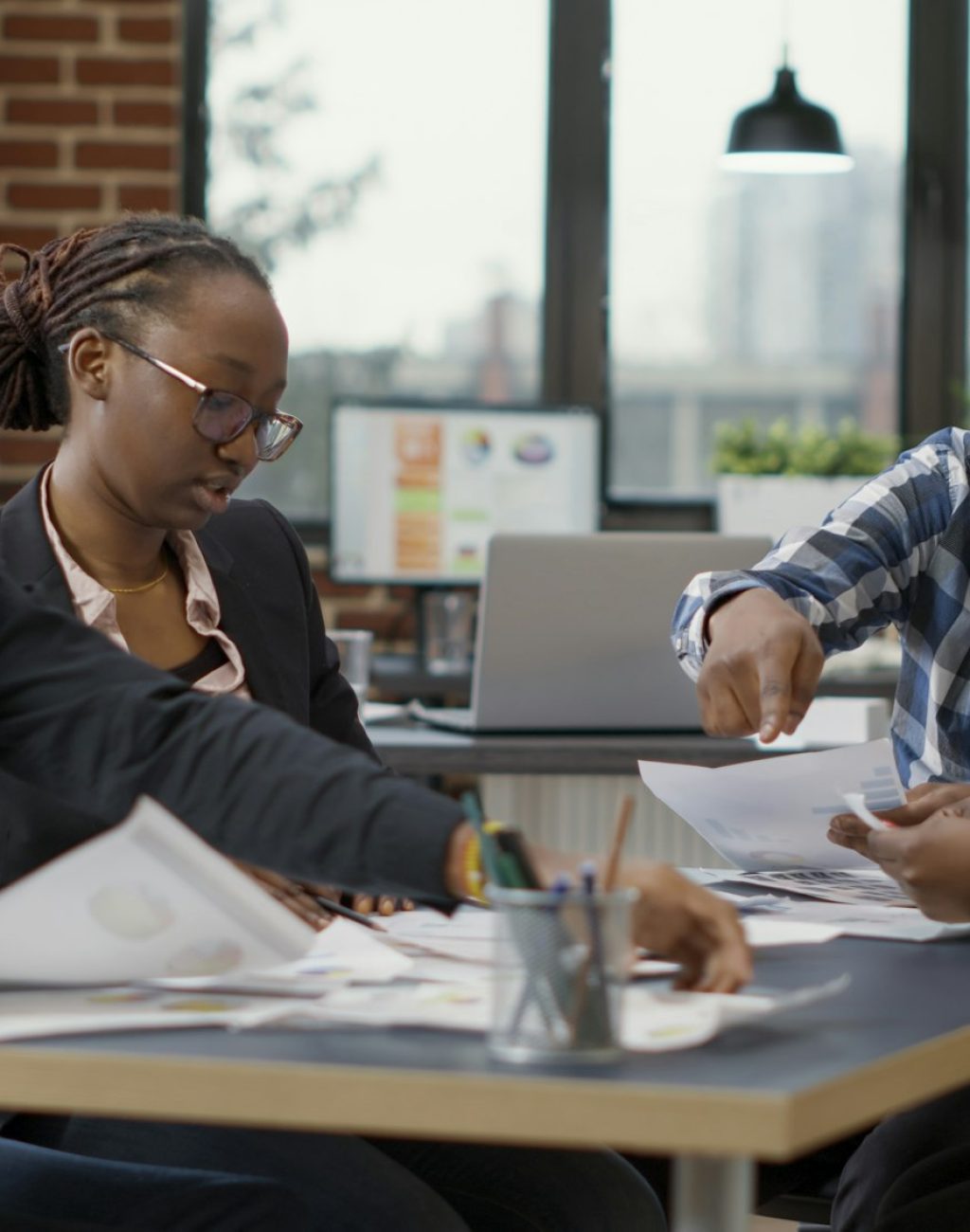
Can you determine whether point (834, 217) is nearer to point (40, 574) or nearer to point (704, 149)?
point (704, 149)

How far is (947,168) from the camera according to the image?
4543 mm

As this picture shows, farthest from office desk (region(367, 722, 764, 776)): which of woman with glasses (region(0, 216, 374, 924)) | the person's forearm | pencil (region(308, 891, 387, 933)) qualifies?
the person's forearm

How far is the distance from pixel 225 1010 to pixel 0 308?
85 cm

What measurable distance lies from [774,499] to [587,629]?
5.20 ft

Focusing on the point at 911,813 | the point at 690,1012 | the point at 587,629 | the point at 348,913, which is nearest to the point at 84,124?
the point at 587,629

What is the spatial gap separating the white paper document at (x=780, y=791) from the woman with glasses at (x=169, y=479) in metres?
0.27

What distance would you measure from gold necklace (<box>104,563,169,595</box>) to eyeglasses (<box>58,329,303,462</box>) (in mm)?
138

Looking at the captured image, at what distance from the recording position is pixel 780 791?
142 centimetres

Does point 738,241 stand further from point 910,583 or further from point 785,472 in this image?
point 910,583

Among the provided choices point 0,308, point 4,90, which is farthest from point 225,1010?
point 4,90

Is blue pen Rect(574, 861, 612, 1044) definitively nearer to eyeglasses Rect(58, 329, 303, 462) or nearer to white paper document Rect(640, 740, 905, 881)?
white paper document Rect(640, 740, 905, 881)

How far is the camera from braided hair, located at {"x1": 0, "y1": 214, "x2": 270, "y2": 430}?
5.24 feet

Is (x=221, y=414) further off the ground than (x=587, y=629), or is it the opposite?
(x=221, y=414)

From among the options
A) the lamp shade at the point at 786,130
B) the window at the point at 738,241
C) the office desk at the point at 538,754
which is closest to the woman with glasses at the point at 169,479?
the office desk at the point at 538,754
